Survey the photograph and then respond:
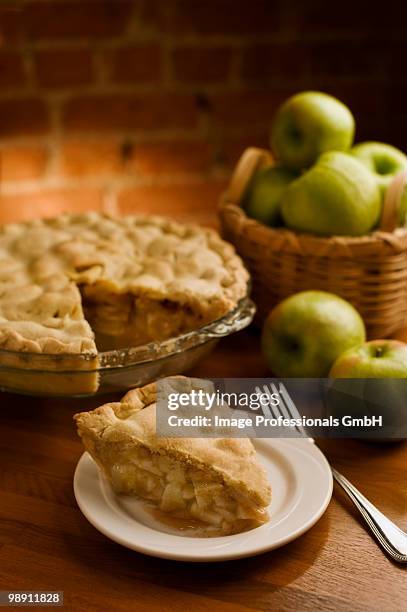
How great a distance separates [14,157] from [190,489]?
1487 mm

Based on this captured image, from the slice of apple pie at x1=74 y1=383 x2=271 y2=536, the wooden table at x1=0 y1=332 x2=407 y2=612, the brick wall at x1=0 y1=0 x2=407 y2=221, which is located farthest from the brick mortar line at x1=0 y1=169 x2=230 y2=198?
the slice of apple pie at x1=74 y1=383 x2=271 y2=536

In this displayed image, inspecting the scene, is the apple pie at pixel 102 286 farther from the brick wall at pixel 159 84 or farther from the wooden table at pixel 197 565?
the brick wall at pixel 159 84

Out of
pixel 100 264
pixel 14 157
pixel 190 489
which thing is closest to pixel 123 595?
pixel 190 489

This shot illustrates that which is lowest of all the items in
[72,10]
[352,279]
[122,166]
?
[122,166]

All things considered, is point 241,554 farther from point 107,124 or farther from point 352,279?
point 107,124

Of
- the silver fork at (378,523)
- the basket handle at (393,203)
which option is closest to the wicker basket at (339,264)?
the basket handle at (393,203)

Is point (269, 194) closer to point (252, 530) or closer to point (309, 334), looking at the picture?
point (309, 334)

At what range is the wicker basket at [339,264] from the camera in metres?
1.20

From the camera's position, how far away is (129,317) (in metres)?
1.23

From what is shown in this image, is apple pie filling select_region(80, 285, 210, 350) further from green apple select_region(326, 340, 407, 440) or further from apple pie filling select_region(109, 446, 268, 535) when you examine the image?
apple pie filling select_region(109, 446, 268, 535)

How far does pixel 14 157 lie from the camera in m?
2.10

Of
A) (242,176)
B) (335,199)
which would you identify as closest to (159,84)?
(242,176)

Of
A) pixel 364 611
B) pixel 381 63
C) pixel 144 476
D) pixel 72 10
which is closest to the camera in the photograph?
pixel 364 611

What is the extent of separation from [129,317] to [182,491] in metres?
0.45
